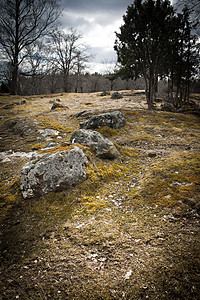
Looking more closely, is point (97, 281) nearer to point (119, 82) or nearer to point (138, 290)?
point (138, 290)

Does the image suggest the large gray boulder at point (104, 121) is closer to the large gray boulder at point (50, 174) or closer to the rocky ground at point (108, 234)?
the rocky ground at point (108, 234)

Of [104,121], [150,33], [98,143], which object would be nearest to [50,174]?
[98,143]

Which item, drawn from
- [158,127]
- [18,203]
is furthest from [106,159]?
[158,127]

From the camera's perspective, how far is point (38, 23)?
1838cm

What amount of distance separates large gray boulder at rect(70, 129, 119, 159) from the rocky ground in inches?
8.7

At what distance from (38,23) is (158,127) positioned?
22.9 m

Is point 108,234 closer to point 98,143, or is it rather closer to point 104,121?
point 98,143

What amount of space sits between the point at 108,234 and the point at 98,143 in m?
2.45

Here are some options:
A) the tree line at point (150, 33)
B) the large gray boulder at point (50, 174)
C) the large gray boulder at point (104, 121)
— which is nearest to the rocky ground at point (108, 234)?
the large gray boulder at point (50, 174)

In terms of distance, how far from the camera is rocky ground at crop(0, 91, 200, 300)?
53.7 inches

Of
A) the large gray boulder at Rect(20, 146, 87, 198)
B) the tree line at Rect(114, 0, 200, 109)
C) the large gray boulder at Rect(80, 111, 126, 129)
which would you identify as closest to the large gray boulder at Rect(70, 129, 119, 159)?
the large gray boulder at Rect(20, 146, 87, 198)

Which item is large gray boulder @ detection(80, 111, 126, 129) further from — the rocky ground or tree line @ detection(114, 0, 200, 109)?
tree line @ detection(114, 0, 200, 109)

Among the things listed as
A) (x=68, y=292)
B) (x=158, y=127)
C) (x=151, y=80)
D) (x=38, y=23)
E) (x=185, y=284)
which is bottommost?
(x=68, y=292)

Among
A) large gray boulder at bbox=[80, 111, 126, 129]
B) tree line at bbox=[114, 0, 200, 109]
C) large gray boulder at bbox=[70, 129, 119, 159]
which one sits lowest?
large gray boulder at bbox=[70, 129, 119, 159]
